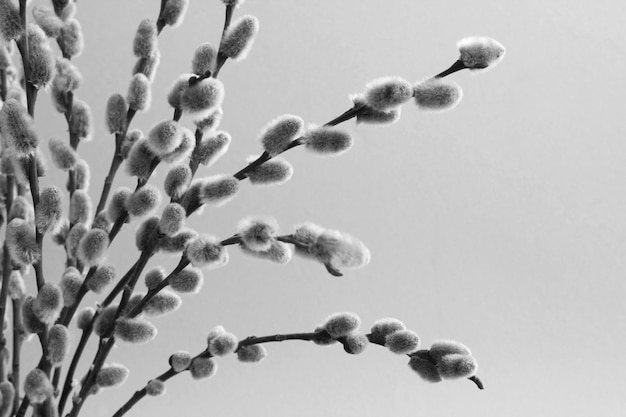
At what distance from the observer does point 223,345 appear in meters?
0.44

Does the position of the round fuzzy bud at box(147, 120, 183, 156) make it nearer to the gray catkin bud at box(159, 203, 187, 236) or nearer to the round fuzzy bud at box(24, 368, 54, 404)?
the gray catkin bud at box(159, 203, 187, 236)

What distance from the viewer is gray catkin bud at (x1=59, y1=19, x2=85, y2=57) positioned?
1.50 ft

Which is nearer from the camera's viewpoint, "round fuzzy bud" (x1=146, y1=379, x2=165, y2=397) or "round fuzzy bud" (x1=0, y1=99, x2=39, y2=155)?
"round fuzzy bud" (x1=0, y1=99, x2=39, y2=155)

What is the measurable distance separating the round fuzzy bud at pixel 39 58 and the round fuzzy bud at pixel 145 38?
6 centimetres

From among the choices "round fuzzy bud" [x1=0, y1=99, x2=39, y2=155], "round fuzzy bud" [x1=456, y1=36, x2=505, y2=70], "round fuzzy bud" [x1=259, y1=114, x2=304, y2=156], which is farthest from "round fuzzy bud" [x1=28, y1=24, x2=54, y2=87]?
"round fuzzy bud" [x1=456, y1=36, x2=505, y2=70]

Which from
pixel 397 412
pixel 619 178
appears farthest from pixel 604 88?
pixel 397 412

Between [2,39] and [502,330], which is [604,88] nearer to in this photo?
[502,330]

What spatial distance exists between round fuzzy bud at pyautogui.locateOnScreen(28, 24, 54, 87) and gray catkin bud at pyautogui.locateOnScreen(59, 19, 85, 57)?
6 centimetres

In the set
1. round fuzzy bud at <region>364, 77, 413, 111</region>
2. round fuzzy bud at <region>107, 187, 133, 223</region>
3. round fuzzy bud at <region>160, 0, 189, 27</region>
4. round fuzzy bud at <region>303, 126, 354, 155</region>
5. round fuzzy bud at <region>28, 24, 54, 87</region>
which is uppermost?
round fuzzy bud at <region>160, 0, 189, 27</region>

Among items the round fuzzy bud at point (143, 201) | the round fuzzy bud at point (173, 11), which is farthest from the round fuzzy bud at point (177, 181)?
the round fuzzy bud at point (173, 11)

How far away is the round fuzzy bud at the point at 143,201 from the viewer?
38cm

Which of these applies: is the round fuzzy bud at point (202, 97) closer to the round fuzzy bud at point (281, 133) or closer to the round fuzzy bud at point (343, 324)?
the round fuzzy bud at point (281, 133)

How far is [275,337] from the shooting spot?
439mm

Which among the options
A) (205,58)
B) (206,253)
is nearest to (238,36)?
(205,58)
